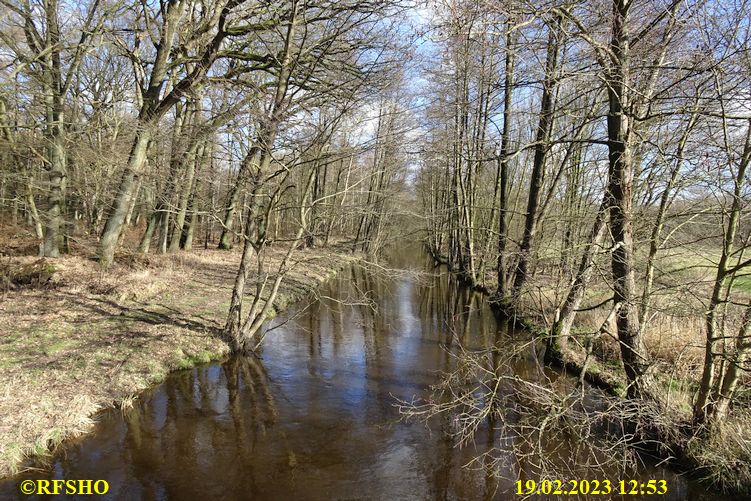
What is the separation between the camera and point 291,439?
6.36 m

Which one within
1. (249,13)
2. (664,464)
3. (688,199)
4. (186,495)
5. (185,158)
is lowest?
(186,495)

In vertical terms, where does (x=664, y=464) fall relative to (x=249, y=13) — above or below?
below

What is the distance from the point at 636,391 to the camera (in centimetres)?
616

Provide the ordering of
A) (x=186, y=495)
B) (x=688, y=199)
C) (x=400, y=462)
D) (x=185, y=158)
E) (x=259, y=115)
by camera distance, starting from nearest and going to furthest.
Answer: (x=186, y=495) < (x=400, y=462) < (x=688, y=199) < (x=259, y=115) < (x=185, y=158)

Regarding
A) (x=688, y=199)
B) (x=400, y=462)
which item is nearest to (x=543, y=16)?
(x=688, y=199)

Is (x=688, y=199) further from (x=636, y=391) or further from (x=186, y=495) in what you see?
(x=186, y=495)

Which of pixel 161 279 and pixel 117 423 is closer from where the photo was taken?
pixel 117 423

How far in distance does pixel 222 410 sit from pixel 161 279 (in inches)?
315
